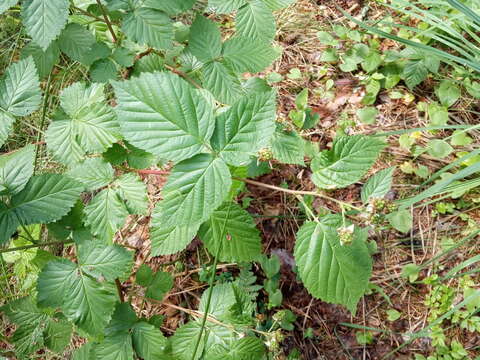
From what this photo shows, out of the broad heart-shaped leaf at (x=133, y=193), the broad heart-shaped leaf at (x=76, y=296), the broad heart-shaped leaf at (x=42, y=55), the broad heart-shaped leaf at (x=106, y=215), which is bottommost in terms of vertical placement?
the broad heart-shaped leaf at (x=76, y=296)

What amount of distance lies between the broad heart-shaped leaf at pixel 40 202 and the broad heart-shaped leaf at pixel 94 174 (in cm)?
12

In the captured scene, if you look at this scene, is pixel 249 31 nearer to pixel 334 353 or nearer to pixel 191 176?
pixel 191 176

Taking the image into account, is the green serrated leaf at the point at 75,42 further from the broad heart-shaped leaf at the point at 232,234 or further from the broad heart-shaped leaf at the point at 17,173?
the broad heart-shaped leaf at the point at 232,234

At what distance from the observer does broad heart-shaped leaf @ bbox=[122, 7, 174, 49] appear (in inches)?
53.1

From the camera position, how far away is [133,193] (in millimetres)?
1295

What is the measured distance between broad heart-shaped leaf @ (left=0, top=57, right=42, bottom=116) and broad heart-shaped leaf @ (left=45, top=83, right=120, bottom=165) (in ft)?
0.46

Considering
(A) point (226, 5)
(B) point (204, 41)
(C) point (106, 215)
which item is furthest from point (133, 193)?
(A) point (226, 5)

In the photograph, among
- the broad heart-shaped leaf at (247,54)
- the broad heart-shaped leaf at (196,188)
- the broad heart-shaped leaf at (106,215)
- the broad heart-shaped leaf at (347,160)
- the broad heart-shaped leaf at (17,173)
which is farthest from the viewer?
the broad heart-shaped leaf at (247,54)

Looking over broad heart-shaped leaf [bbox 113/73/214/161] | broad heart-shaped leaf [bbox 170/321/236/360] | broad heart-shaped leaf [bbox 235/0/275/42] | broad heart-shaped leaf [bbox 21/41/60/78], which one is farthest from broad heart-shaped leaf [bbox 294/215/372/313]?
broad heart-shaped leaf [bbox 21/41/60/78]

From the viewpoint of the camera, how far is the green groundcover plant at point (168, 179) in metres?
1.02

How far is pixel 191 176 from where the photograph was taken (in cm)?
98

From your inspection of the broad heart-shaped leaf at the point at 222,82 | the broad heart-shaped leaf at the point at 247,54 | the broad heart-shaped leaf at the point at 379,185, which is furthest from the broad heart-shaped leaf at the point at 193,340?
the broad heart-shaped leaf at the point at 247,54

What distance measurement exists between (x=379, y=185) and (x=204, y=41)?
0.78 m

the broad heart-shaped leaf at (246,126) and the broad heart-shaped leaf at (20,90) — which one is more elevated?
the broad heart-shaped leaf at (246,126)
